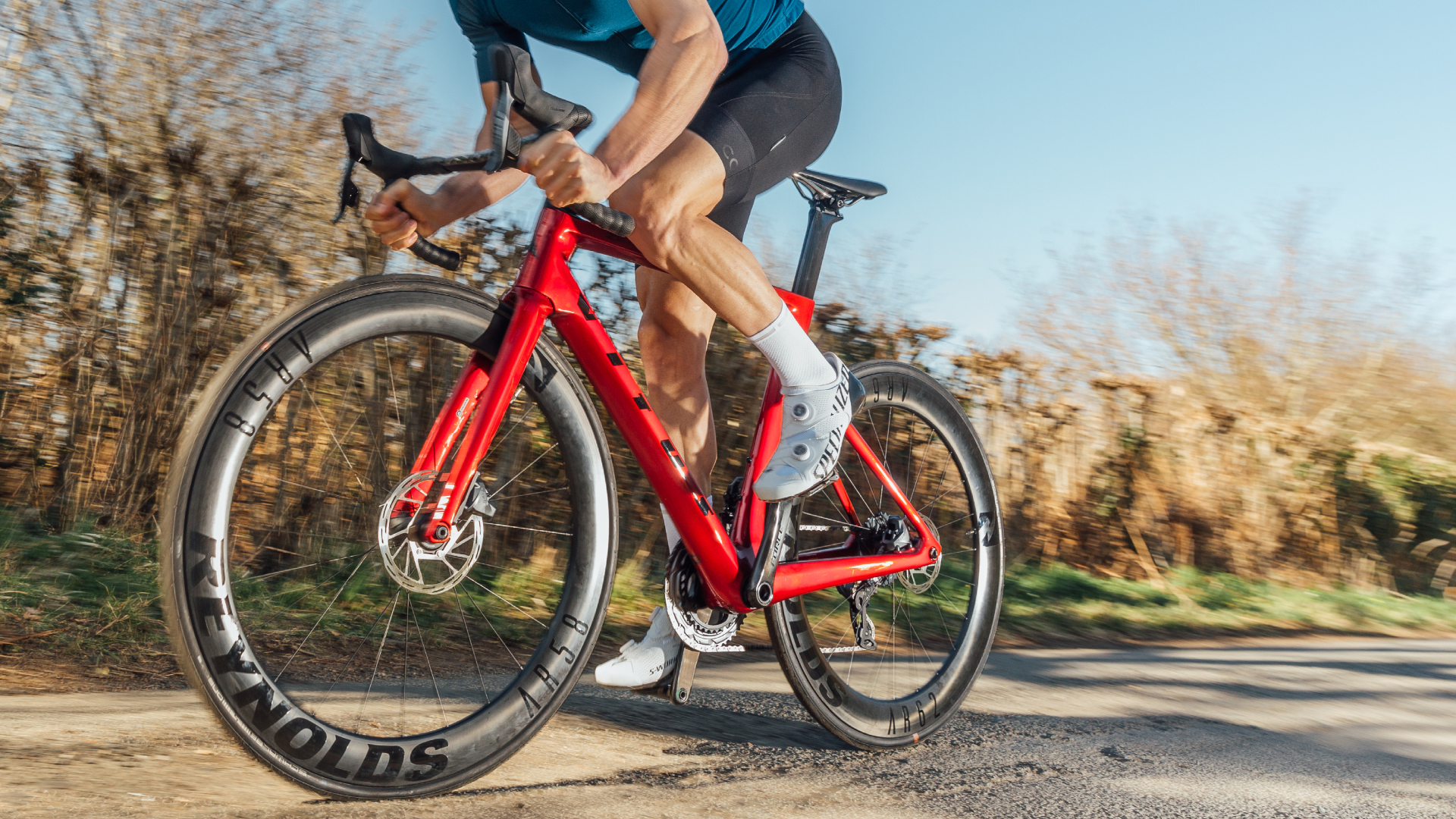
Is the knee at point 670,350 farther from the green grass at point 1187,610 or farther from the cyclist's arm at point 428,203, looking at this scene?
the green grass at point 1187,610

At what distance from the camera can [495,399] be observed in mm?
1915

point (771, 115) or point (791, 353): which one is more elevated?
point (771, 115)

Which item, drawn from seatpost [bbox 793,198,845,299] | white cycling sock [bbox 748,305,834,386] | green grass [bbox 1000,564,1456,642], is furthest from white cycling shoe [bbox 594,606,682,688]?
green grass [bbox 1000,564,1456,642]

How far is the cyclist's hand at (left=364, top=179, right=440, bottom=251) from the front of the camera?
1.96 m

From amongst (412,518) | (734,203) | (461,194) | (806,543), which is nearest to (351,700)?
Answer: (412,518)

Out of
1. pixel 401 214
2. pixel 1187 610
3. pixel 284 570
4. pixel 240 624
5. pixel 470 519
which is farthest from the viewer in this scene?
pixel 1187 610

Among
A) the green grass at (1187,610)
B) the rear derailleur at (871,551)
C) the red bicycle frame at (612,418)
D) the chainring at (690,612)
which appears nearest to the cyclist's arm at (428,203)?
the red bicycle frame at (612,418)

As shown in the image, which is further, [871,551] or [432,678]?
[871,551]

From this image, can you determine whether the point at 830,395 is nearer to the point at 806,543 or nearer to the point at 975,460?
the point at 975,460

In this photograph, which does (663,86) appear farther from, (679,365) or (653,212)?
(679,365)

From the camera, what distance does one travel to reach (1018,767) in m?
2.39

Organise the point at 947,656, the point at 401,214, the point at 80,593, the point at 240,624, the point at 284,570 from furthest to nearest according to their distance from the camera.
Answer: the point at 80,593, the point at 947,656, the point at 284,570, the point at 401,214, the point at 240,624

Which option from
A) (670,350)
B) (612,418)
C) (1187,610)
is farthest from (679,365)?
(1187,610)

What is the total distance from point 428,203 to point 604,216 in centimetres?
42
